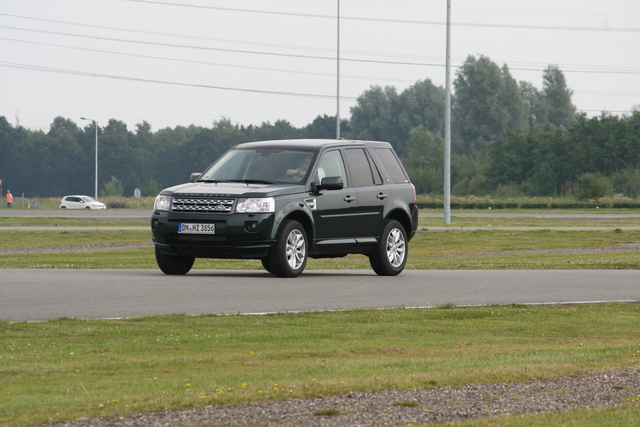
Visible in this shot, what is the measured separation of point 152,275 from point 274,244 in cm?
227

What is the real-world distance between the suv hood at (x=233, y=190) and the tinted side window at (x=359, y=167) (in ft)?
4.56

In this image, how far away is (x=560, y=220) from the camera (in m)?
48.0

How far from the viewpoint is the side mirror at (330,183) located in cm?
1572

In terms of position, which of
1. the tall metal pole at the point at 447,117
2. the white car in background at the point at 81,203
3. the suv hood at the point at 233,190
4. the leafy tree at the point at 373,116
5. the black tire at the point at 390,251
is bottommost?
the white car in background at the point at 81,203

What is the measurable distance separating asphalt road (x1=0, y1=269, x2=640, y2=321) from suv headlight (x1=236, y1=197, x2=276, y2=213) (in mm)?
1052

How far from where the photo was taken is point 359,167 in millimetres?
16922

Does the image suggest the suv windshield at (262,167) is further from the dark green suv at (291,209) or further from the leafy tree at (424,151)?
the leafy tree at (424,151)

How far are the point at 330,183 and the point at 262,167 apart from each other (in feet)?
3.76

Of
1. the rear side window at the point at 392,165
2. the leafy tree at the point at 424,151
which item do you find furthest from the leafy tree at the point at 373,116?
the rear side window at the point at 392,165

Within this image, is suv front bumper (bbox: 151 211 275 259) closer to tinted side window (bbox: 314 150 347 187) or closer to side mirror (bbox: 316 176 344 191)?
side mirror (bbox: 316 176 344 191)

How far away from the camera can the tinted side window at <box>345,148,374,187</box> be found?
1677cm

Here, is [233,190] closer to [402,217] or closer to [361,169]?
[361,169]

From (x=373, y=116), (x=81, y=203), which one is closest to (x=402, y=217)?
(x=81, y=203)

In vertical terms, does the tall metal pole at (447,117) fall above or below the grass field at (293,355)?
above
